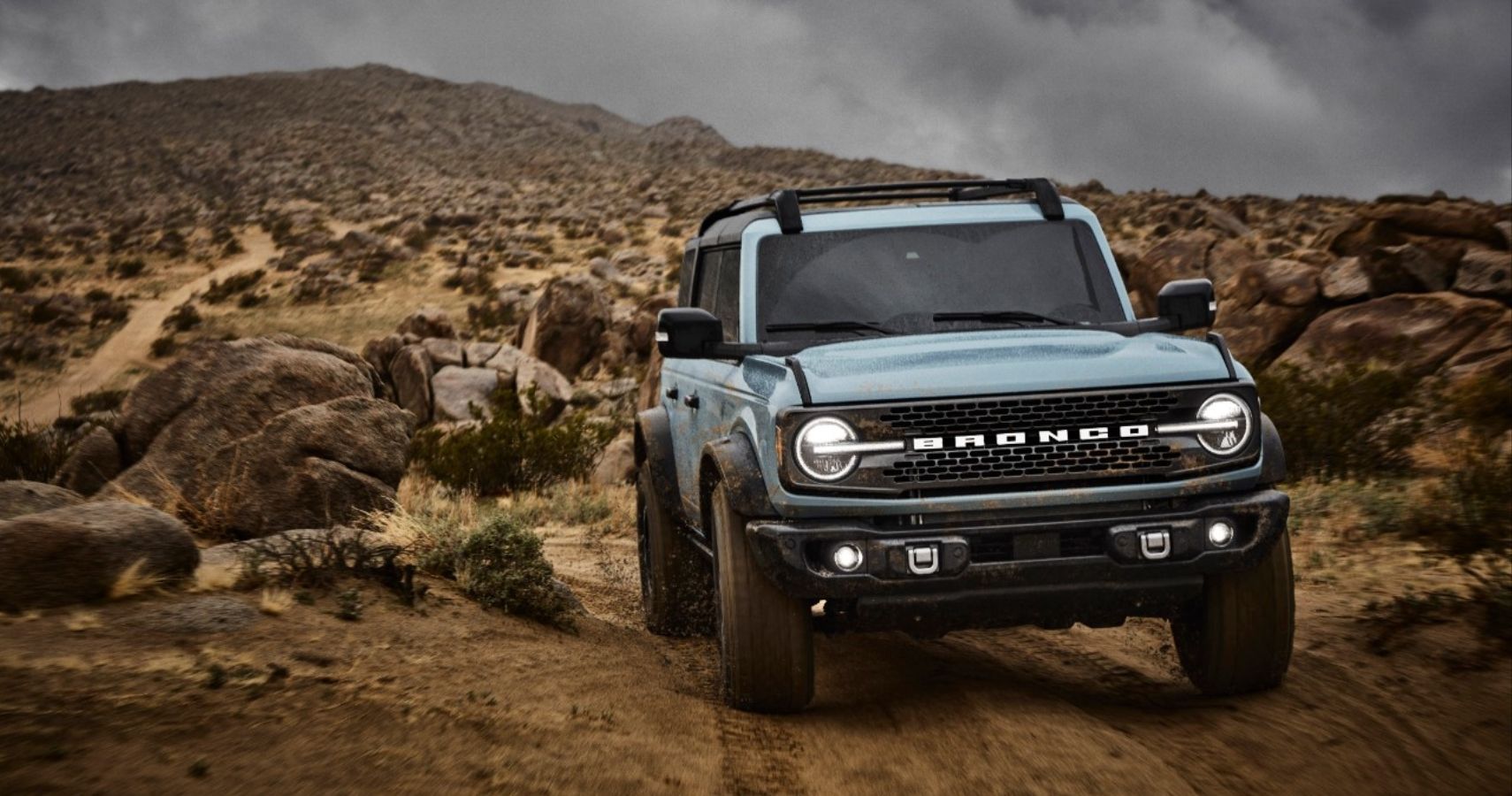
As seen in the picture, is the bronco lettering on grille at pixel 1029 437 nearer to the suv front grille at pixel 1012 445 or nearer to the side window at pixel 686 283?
the suv front grille at pixel 1012 445

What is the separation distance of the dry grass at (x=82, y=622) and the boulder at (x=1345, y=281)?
13969mm

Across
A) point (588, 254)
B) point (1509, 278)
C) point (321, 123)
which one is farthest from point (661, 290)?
point (321, 123)

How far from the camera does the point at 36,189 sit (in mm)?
68562

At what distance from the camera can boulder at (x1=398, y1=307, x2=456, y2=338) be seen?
82.1 ft

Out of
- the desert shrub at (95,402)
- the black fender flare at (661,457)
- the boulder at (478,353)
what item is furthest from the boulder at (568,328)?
the black fender flare at (661,457)

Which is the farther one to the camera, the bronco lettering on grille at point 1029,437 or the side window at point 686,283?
the side window at point 686,283

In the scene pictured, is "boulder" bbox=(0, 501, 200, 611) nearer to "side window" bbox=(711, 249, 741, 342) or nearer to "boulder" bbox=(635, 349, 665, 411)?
"side window" bbox=(711, 249, 741, 342)

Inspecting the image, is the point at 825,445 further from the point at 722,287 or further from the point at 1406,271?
the point at 1406,271

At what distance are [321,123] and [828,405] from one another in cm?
9008

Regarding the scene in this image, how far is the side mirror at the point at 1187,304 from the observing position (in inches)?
216

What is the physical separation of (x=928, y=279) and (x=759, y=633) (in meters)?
1.87

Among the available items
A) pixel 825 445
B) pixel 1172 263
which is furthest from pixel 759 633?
pixel 1172 263

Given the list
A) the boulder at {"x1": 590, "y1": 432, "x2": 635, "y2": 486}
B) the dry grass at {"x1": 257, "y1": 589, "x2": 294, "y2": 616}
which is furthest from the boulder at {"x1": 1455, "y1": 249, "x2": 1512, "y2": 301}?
the dry grass at {"x1": 257, "y1": 589, "x2": 294, "y2": 616}

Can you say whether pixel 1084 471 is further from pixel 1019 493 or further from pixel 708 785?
pixel 708 785
